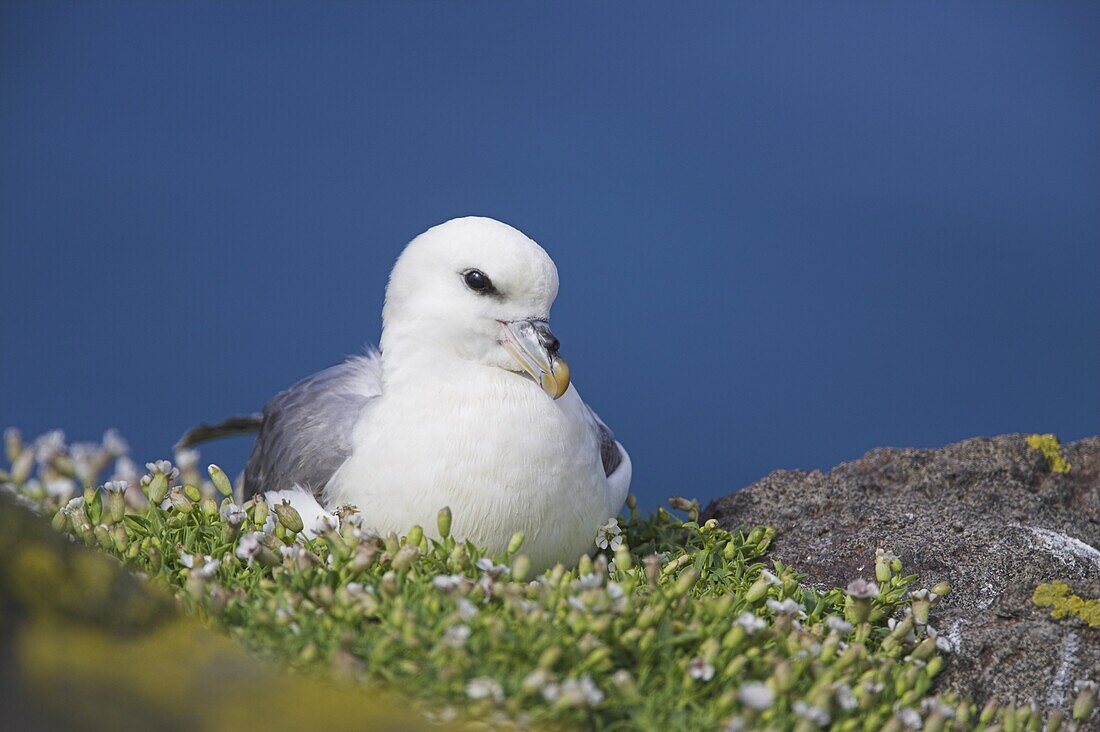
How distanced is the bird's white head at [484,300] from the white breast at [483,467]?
0.10m

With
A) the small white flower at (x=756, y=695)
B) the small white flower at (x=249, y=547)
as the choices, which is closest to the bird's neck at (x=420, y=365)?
the small white flower at (x=249, y=547)

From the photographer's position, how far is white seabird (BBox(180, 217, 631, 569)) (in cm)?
346

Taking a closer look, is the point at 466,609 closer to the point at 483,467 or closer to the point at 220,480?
the point at 483,467

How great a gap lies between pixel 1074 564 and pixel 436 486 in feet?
6.72

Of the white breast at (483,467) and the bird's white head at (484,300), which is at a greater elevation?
the bird's white head at (484,300)

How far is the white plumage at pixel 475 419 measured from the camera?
3461 mm

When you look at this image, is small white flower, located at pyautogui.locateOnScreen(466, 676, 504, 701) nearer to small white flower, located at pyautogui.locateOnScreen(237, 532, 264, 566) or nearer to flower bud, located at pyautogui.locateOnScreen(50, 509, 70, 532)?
small white flower, located at pyautogui.locateOnScreen(237, 532, 264, 566)

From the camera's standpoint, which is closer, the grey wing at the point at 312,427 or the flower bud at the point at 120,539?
the flower bud at the point at 120,539

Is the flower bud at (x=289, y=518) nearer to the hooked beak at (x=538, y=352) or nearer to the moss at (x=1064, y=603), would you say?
the hooked beak at (x=538, y=352)

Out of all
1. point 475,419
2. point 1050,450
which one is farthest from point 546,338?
point 1050,450

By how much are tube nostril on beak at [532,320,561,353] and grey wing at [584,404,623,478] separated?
0.52 meters

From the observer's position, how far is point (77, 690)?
1577 millimetres

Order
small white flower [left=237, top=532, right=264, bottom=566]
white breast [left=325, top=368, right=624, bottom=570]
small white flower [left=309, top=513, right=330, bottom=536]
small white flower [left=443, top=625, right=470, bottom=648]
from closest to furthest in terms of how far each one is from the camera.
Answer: small white flower [left=443, top=625, right=470, bottom=648], small white flower [left=237, top=532, right=264, bottom=566], small white flower [left=309, top=513, right=330, bottom=536], white breast [left=325, top=368, right=624, bottom=570]

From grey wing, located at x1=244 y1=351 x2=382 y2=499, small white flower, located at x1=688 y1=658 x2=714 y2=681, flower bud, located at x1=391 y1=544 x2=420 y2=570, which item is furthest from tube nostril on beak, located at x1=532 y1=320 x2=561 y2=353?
small white flower, located at x1=688 y1=658 x2=714 y2=681
